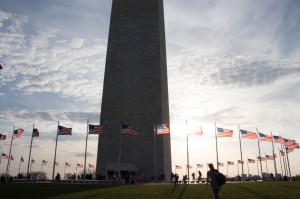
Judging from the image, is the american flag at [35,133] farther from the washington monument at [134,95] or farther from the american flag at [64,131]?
the washington monument at [134,95]

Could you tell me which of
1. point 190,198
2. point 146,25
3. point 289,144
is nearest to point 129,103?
point 146,25

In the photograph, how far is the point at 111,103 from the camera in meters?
57.6

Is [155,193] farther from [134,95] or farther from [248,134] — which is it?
[134,95]

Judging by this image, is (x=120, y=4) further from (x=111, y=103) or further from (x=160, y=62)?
(x=111, y=103)

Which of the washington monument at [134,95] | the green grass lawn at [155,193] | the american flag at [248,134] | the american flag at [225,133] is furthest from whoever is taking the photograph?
the washington monument at [134,95]

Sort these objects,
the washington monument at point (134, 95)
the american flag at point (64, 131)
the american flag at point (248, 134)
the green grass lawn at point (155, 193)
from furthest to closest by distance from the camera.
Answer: the washington monument at point (134, 95) → the american flag at point (248, 134) → the american flag at point (64, 131) → the green grass lawn at point (155, 193)

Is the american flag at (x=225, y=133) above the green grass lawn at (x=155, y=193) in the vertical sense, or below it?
above

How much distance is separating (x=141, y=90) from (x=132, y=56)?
7.58 metres

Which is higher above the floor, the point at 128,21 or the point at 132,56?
the point at 128,21

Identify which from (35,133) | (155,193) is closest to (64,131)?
(35,133)

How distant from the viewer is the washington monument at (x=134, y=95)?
5291 centimetres

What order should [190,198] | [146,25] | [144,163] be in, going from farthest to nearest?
[146,25], [144,163], [190,198]

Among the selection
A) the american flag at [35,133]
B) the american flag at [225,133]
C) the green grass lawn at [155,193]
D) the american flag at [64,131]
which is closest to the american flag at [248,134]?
the american flag at [225,133]

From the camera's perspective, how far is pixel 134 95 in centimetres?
5734
